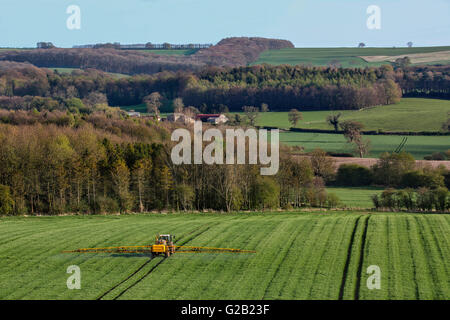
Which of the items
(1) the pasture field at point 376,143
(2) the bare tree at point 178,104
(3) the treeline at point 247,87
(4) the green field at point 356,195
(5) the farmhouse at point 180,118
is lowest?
(4) the green field at point 356,195

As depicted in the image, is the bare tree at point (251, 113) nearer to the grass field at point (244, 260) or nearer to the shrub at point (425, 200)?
the shrub at point (425, 200)

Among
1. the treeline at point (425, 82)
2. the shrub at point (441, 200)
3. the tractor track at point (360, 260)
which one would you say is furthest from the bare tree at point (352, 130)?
the tractor track at point (360, 260)

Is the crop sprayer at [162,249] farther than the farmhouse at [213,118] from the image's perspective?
No

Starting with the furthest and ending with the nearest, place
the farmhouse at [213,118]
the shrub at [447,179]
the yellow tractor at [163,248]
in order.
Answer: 1. the farmhouse at [213,118]
2. the shrub at [447,179]
3. the yellow tractor at [163,248]

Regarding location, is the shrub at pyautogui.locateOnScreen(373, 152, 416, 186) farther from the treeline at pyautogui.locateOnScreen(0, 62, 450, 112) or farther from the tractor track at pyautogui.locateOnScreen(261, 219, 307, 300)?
the treeline at pyautogui.locateOnScreen(0, 62, 450, 112)

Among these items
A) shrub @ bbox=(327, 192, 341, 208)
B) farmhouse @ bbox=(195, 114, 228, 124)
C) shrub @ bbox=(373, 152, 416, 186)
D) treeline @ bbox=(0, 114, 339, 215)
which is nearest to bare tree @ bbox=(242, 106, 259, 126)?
farmhouse @ bbox=(195, 114, 228, 124)

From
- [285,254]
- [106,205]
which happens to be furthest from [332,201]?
[285,254]

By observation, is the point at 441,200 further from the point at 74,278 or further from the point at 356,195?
the point at 74,278
